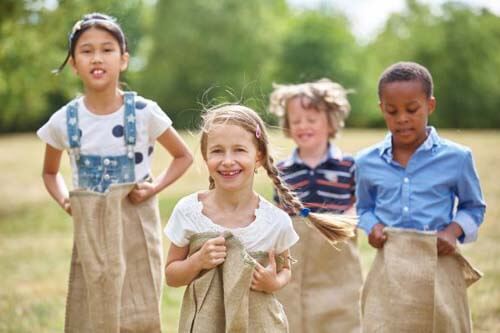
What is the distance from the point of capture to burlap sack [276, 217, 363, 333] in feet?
16.0

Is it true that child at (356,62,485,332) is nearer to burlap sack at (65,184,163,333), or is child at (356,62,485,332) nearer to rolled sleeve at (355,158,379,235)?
rolled sleeve at (355,158,379,235)

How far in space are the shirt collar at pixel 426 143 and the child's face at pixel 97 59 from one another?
62.5 inches

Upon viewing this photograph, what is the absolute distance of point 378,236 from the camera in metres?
4.00

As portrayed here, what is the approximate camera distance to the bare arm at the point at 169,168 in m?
4.18

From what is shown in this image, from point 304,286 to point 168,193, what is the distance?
36.2ft

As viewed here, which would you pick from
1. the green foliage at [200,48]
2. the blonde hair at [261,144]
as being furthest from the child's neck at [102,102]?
the green foliage at [200,48]

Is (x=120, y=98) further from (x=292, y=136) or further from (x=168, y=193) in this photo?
(x=168, y=193)

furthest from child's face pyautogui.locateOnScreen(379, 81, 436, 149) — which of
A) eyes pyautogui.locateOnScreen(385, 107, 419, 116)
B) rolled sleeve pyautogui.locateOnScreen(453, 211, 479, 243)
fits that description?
rolled sleeve pyautogui.locateOnScreen(453, 211, 479, 243)

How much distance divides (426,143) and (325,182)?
3.68 ft

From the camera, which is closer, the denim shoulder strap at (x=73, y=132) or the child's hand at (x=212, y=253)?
the child's hand at (x=212, y=253)

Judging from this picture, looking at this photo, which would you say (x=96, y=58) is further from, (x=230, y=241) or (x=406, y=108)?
(x=406, y=108)

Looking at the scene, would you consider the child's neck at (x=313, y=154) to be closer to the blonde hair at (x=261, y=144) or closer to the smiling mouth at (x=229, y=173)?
the blonde hair at (x=261, y=144)

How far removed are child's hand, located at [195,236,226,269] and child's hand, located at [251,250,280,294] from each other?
0.17 meters

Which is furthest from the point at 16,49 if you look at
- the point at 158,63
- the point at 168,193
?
the point at 158,63
